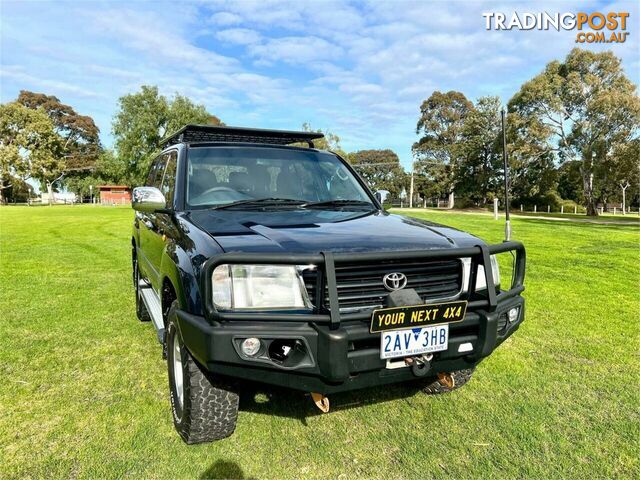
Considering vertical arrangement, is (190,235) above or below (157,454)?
above

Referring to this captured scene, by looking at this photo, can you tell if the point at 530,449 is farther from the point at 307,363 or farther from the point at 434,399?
the point at 307,363

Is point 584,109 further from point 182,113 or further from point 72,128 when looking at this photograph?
point 72,128

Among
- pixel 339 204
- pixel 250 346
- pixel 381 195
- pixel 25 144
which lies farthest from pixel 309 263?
pixel 25 144

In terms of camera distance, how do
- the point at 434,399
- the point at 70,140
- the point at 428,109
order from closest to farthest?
the point at 434,399, the point at 428,109, the point at 70,140

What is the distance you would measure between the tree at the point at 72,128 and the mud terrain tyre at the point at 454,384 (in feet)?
248

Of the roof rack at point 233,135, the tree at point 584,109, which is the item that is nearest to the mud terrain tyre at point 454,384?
the roof rack at point 233,135

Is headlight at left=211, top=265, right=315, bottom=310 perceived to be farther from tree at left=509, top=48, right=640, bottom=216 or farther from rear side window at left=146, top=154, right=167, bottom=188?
tree at left=509, top=48, right=640, bottom=216

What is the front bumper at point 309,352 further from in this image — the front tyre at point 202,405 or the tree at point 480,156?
the tree at point 480,156

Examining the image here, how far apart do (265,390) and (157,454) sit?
934mm

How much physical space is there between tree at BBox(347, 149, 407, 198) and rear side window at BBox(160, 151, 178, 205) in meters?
76.7

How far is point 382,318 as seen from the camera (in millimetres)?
2197

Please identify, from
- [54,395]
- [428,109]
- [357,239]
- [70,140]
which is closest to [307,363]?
[357,239]

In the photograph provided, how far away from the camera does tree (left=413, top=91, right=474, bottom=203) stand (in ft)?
203

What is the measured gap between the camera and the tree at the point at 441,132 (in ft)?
203
